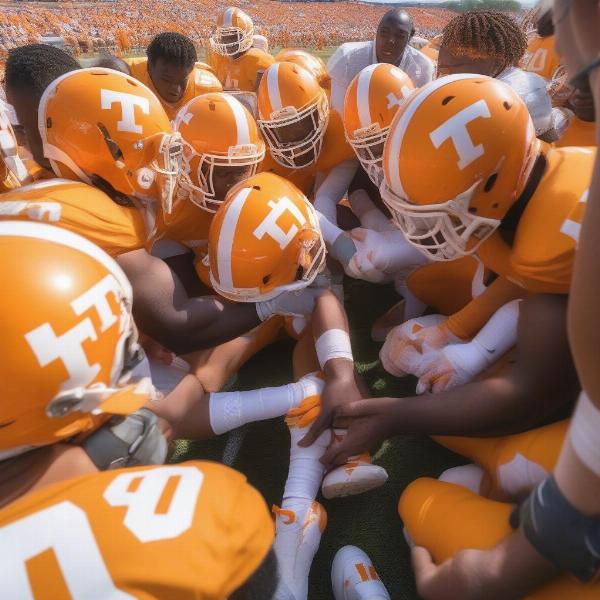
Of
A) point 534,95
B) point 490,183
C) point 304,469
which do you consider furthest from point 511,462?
point 534,95

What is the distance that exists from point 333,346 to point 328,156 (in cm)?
164

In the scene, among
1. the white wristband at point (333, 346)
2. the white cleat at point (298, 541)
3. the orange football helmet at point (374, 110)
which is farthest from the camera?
the orange football helmet at point (374, 110)

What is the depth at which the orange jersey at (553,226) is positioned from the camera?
1550 mm

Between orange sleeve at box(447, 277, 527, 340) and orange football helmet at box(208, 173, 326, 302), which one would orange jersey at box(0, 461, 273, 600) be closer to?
orange football helmet at box(208, 173, 326, 302)

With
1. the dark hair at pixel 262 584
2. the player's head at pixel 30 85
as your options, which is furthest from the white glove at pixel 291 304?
the dark hair at pixel 262 584

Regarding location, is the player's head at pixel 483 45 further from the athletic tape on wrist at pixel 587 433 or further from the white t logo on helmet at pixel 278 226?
the athletic tape on wrist at pixel 587 433

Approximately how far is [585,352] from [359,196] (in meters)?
2.67

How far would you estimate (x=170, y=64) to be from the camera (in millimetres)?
4316

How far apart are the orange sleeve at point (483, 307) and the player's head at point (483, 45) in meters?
1.59

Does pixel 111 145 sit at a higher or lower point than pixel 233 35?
lower

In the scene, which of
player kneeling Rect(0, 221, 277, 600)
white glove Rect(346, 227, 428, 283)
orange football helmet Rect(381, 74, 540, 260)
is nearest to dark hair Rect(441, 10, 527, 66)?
white glove Rect(346, 227, 428, 283)

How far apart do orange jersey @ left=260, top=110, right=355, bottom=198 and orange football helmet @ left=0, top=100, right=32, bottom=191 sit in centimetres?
142

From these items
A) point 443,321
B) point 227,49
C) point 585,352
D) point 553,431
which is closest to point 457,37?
point 443,321

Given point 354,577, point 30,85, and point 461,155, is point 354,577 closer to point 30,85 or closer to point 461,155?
point 461,155
